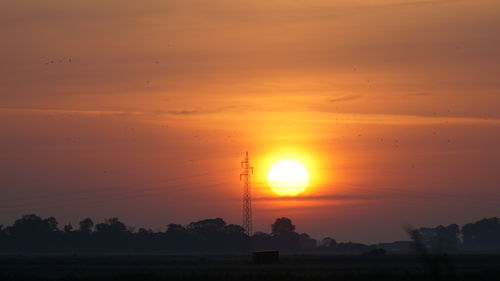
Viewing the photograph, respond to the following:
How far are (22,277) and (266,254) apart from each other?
37.6m

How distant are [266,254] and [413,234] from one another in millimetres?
56925

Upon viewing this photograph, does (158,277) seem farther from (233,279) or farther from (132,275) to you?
(233,279)

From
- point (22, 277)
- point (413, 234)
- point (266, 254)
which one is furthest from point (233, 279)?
point (266, 254)

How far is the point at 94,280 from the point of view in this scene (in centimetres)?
5891

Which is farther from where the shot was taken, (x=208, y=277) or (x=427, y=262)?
(x=208, y=277)

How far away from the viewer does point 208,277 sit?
61.2 meters

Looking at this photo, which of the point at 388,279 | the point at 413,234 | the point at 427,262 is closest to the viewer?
the point at 413,234

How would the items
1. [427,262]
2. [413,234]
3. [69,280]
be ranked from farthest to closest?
[69,280] → [427,262] → [413,234]

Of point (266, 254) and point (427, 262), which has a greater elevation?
point (266, 254)

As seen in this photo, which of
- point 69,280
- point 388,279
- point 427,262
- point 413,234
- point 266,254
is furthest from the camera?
point 266,254

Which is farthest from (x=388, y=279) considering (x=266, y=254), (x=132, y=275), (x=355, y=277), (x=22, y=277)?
(x=266, y=254)

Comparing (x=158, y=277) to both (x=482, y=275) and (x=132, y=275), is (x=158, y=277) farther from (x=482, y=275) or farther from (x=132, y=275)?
(x=482, y=275)

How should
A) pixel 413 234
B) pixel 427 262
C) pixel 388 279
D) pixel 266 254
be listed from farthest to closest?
pixel 266 254, pixel 388 279, pixel 427 262, pixel 413 234

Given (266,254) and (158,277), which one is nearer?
(158,277)
